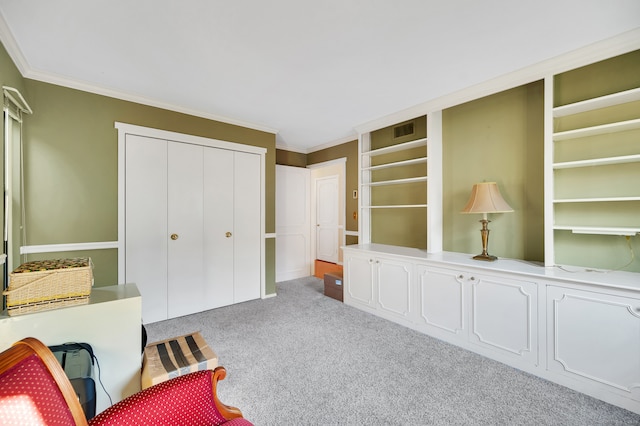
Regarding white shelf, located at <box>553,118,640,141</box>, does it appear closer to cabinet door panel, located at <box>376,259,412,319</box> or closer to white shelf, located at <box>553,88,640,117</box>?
white shelf, located at <box>553,88,640,117</box>

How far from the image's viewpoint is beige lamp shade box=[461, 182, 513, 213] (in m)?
2.45

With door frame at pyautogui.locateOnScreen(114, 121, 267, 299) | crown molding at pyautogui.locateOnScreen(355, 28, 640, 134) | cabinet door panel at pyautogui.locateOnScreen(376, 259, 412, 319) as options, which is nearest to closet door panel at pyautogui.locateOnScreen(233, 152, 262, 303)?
door frame at pyautogui.locateOnScreen(114, 121, 267, 299)

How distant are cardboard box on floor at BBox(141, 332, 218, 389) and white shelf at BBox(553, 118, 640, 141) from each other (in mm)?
3056

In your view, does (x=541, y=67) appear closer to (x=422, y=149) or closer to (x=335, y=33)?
(x=422, y=149)

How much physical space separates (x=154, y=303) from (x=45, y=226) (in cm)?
126

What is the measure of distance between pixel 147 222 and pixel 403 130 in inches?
133

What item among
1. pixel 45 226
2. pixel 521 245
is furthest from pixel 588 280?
pixel 45 226

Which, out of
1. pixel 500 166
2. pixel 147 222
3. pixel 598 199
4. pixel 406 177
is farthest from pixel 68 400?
pixel 406 177

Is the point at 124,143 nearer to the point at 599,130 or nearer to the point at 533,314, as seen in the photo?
the point at 533,314

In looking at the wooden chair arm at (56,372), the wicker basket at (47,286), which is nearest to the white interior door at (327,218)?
the wicker basket at (47,286)

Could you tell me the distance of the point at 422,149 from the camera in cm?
348

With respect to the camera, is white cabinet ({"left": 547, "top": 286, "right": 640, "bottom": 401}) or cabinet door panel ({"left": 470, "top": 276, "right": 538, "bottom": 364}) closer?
white cabinet ({"left": 547, "top": 286, "right": 640, "bottom": 401})

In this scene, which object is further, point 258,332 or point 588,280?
point 258,332

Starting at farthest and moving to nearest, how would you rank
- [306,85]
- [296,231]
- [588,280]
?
[296,231] → [306,85] → [588,280]
